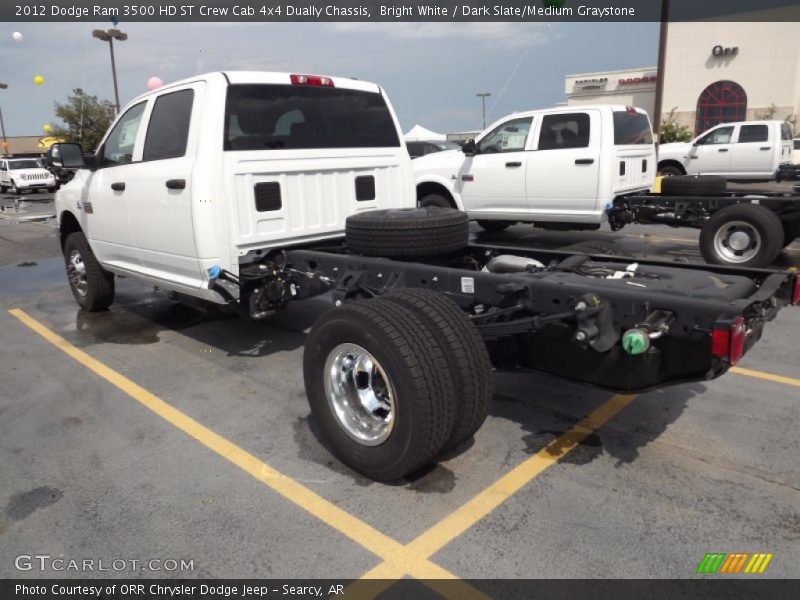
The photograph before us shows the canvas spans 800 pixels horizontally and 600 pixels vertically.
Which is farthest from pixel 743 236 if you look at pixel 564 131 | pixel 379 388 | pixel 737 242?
pixel 379 388

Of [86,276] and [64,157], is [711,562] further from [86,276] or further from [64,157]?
[86,276]

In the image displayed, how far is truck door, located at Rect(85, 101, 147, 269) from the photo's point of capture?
5.49 m

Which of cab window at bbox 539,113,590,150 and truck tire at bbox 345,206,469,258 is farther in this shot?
cab window at bbox 539,113,590,150

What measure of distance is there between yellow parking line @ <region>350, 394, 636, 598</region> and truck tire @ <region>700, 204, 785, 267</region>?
4.62 metres

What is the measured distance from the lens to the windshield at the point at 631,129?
9.12m

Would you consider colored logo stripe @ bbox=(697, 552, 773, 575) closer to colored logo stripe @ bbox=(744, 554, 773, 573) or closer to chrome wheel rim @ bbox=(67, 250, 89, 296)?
colored logo stripe @ bbox=(744, 554, 773, 573)

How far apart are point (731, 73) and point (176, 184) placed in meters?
37.8

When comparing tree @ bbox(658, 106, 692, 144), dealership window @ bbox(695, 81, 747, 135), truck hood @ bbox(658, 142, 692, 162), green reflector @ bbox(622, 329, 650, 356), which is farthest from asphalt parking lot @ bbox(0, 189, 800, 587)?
dealership window @ bbox(695, 81, 747, 135)

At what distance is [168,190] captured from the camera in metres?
4.82

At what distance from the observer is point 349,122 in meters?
5.41

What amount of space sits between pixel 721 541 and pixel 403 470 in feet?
4.70

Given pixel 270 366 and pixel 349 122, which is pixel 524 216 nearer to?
pixel 349 122

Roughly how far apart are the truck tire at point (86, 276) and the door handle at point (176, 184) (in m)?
2.37

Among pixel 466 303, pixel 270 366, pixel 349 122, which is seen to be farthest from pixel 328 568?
pixel 349 122
